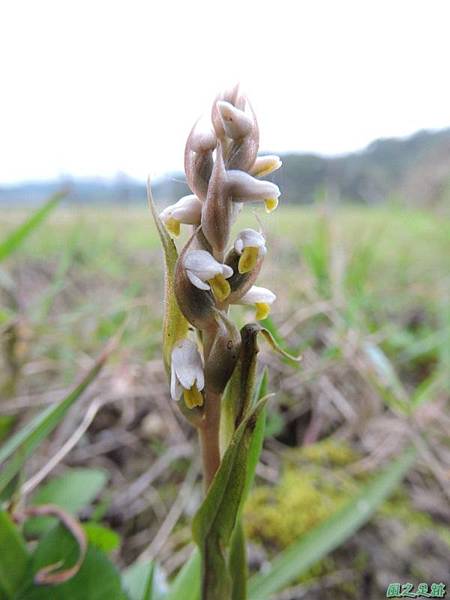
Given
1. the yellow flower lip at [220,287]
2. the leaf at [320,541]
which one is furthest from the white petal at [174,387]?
the leaf at [320,541]

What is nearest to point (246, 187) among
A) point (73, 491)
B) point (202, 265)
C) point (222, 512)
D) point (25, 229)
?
point (202, 265)

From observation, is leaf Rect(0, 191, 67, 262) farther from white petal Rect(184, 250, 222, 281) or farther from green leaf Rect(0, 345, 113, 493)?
white petal Rect(184, 250, 222, 281)

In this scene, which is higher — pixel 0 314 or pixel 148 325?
pixel 0 314

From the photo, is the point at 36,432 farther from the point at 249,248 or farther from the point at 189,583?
the point at 249,248

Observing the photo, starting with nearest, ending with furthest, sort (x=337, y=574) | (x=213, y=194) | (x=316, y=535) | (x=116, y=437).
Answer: (x=213, y=194)
(x=316, y=535)
(x=337, y=574)
(x=116, y=437)

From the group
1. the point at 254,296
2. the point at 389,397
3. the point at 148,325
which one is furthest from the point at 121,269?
the point at 254,296

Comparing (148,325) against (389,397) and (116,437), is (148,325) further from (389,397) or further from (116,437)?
(389,397)

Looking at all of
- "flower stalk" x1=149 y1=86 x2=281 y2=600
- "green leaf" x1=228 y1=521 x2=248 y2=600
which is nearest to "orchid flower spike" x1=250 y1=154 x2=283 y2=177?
"flower stalk" x1=149 y1=86 x2=281 y2=600
